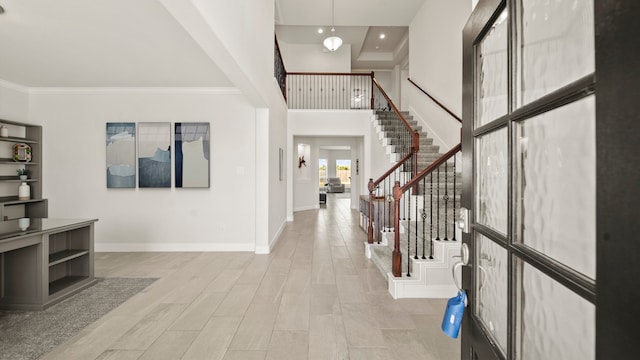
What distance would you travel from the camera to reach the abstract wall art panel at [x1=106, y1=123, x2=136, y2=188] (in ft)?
16.2

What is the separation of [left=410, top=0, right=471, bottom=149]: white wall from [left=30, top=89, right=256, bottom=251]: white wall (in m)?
3.74

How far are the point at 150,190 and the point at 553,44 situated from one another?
5.47 meters

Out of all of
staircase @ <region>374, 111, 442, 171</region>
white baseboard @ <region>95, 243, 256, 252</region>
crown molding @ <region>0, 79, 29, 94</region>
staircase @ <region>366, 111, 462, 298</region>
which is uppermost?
crown molding @ <region>0, 79, 29, 94</region>

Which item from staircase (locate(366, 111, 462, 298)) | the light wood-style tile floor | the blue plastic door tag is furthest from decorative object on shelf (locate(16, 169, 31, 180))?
the blue plastic door tag

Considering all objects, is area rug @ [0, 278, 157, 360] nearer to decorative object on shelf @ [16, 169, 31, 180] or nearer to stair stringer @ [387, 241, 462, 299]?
decorative object on shelf @ [16, 169, 31, 180]

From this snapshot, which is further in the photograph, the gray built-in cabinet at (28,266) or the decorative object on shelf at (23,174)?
the decorative object on shelf at (23,174)

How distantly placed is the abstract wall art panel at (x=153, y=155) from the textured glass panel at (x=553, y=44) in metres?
5.14

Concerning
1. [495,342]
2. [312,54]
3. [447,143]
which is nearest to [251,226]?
[447,143]

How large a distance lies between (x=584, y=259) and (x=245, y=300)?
2984 mm

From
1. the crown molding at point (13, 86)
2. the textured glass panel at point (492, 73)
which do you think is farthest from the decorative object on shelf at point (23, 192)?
the textured glass panel at point (492, 73)

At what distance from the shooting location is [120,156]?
4941 mm

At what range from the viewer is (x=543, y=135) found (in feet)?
2.41

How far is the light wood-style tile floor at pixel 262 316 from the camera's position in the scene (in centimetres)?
220

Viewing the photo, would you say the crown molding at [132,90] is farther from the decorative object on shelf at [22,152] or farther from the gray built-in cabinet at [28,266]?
the gray built-in cabinet at [28,266]
